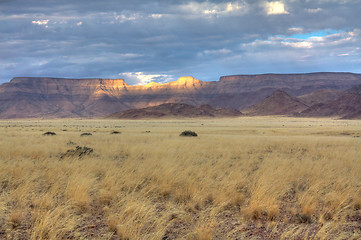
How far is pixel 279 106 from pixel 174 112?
2368 inches

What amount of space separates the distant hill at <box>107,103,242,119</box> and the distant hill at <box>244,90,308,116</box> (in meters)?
22.7

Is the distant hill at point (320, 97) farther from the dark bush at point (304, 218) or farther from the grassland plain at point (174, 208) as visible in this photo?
the dark bush at point (304, 218)

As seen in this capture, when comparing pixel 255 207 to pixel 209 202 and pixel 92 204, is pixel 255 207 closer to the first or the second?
pixel 209 202

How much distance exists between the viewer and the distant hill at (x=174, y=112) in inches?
5620

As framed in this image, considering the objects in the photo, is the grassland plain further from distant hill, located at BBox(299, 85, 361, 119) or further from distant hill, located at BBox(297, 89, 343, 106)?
distant hill, located at BBox(297, 89, 343, 106)

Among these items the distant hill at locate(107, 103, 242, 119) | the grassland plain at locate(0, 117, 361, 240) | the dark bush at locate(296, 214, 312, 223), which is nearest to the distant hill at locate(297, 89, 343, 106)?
the distant hill at locate(107, 103, 242, 119)

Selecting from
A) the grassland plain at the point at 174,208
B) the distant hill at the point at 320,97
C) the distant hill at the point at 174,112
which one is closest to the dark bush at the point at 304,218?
the grassland plain at the point at 174,208

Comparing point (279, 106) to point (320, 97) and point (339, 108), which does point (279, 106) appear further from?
point (339, 108)

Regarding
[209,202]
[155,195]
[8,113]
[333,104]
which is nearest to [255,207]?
[209,202]

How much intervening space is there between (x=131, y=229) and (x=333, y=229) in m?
3.00

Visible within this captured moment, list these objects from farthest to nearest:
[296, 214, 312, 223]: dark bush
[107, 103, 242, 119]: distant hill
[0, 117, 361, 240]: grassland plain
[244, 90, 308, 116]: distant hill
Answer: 1. [244, 90, 308, 116]: distant hill
2. [107, 103, 242, 119]: distant hill
3. [296, 214, 312, 223]: dark bush
4. [0, 117, 361, 240]: grassland plain

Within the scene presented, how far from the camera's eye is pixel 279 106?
17362cm

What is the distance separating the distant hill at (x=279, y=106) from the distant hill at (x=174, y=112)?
22.7m

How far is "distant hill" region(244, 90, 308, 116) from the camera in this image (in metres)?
167
